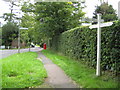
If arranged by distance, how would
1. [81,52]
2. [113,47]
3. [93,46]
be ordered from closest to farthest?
[113,47] < [93,46] < [81,52]

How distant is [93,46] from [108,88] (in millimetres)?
2817

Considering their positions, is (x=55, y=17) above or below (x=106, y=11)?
below

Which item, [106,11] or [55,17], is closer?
[55,17]

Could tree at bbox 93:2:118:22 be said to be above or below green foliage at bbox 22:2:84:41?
above

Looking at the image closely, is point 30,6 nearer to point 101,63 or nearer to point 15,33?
point 101,63

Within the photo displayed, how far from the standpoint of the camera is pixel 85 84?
4.56 meters

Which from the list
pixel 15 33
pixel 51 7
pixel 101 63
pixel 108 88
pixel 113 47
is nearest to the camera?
pixel 108 88

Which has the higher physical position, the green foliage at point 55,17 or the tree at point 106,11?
the tree at point 106,11

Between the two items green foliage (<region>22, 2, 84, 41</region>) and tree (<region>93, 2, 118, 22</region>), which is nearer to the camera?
green foliage (<region>22, 2, 84, 41</region>)

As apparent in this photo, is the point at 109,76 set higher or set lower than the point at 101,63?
lower

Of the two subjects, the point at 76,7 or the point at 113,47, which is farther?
the point at 76,7

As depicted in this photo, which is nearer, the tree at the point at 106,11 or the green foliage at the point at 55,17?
the green foliage at the point at 55,17

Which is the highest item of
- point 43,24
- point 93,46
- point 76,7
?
point 76,7

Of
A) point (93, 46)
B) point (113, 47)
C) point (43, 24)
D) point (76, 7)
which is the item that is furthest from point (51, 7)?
point (113, 47)
